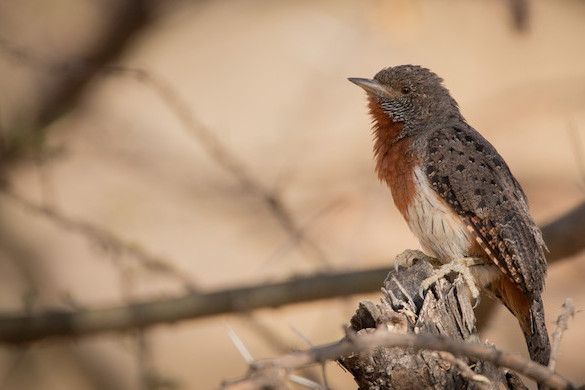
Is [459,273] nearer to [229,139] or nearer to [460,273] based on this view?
[460,273]

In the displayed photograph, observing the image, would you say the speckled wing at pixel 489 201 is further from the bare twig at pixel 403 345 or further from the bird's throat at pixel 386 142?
the bare twig at pixel 403 345

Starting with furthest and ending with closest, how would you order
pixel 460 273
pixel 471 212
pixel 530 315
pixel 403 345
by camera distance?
1. pixel 471 212
2. pixel 530 315
3. pixel 460 273
4. pixel 403 345

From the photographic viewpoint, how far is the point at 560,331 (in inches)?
135

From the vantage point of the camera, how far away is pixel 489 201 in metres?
5.48

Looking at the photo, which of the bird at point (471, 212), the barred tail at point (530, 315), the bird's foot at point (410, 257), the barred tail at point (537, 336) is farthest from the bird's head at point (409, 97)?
the barred tail at point (537, 336)

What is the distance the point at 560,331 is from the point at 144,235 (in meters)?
6.68

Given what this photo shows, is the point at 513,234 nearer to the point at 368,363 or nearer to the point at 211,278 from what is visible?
the point at 368,363

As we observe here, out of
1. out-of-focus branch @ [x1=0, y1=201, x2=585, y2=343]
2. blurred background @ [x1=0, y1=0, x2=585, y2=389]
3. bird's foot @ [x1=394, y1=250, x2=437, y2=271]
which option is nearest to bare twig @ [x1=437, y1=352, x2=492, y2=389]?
bird's foot @ [x1=394, y1=250, x2=437, y2=271]

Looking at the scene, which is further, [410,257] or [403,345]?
[410,257]

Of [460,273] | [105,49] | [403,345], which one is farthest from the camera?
[105,49]

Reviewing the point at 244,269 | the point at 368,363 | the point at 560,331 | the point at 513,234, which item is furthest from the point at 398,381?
the point at 244,269

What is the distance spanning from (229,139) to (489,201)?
4.52 m

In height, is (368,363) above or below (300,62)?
below

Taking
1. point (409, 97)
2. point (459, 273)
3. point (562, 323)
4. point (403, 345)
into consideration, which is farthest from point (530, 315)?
point (403, 345)
